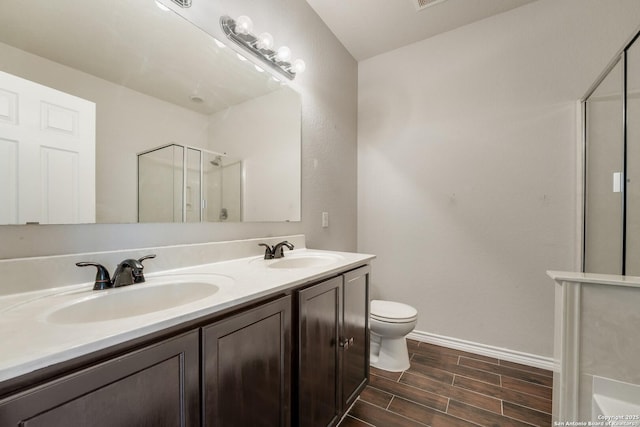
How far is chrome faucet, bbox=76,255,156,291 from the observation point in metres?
0.81

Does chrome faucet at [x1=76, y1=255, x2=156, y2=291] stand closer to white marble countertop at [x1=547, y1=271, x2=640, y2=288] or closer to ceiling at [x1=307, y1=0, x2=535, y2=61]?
white marble countertop at [x1=547, y1=271, x2=640, y2=288]

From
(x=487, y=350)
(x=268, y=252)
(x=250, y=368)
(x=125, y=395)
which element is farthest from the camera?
(x=487, y=350)

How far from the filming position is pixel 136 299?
84cm

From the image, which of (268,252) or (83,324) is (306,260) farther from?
(83,324)

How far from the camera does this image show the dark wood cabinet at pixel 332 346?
38.7 inches

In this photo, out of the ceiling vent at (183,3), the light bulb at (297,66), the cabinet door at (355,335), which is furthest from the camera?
the light bulb at (297,66)

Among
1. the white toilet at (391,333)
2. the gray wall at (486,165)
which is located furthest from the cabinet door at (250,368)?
the gray wall at (486,165)

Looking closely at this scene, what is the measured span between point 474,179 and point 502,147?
0.29 m

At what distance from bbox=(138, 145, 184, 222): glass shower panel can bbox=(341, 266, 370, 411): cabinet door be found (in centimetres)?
84

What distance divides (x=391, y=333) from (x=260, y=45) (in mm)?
1953

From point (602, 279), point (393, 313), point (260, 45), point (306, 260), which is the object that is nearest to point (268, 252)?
point (306, 260)

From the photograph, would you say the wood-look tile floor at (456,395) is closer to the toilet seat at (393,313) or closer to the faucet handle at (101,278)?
the toilet seat at (393,313)

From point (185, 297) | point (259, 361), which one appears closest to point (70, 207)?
point (185, 297)

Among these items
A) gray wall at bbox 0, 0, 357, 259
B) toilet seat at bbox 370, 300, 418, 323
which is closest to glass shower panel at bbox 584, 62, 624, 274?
toilet seat at bbox 370, 300, 418, 323
